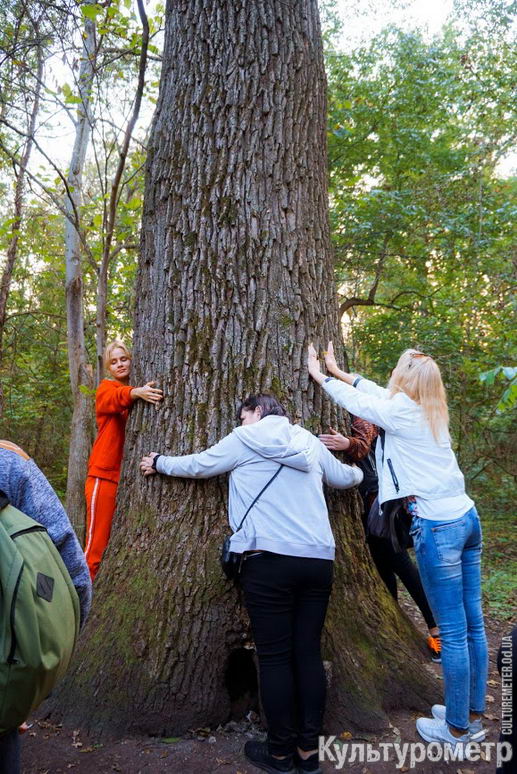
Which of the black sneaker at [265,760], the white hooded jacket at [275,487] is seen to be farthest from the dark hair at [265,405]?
the black sneaker at [265,760]

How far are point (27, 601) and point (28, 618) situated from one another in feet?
0.14

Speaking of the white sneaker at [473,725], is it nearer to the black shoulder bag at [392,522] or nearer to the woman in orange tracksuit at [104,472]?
the black shoulder bag at [392,522]

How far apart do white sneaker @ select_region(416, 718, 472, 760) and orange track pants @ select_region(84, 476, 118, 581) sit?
217cm

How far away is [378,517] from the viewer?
126 inches

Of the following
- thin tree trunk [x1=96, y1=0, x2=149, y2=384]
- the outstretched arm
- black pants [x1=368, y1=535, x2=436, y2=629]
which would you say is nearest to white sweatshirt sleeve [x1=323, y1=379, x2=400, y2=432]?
the outstretched arm

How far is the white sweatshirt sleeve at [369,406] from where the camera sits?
3072mm

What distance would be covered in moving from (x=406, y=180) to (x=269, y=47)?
7696mm

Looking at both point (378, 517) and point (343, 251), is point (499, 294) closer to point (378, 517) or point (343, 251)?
point (343, 251)

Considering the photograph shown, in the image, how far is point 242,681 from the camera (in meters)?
3.18

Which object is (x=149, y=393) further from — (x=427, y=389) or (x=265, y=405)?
(x=427, y=389)

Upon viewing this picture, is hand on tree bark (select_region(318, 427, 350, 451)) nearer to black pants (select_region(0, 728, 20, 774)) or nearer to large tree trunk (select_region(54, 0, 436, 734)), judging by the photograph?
large tree trunk (select_region(54, 0, 436, 734))

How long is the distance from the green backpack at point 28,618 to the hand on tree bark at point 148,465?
1.64 metres

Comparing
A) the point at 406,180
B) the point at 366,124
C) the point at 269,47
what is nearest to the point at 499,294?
the point at 406,180

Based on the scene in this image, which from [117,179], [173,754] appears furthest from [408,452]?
[117,179]
